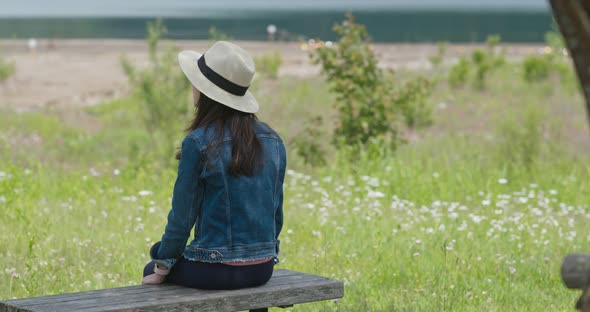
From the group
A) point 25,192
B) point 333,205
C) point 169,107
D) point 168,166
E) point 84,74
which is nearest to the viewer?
point 333,205

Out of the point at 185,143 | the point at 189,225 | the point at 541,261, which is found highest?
the point at 185,143

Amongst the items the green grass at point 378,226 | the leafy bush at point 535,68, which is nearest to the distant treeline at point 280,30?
the leafy bush at point 535,68

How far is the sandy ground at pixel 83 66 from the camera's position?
2112 centimetres

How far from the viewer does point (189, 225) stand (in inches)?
155

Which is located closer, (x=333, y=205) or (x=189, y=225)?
(x=189, y=225)

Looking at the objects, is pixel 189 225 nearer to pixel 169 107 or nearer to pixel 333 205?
pixel 333 205

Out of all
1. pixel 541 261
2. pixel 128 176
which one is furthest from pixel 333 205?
pixel 128 176

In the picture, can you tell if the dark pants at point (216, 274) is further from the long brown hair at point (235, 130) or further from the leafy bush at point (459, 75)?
the leafy bush at point (459, 75)

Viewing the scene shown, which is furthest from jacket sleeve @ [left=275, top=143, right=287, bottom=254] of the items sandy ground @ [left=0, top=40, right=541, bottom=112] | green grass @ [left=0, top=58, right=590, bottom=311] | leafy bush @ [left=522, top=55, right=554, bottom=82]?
leafy bush @ [left=522, top=55, right=554, bottom=82]

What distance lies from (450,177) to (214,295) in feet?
18.0

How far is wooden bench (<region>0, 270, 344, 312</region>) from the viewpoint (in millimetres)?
3725

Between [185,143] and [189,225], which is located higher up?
[185,143]

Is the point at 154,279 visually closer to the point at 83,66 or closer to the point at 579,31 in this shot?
the point at 579,31

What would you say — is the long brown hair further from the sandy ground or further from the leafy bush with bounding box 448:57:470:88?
the leafy bush with bounding box 448:57:470:88
